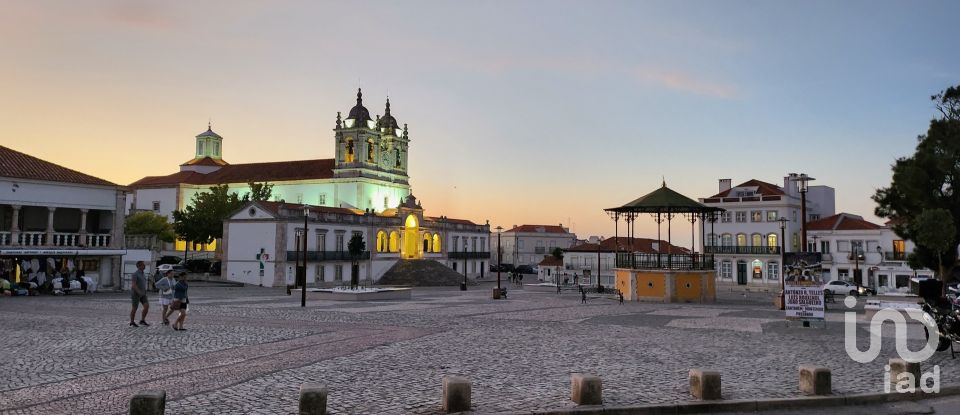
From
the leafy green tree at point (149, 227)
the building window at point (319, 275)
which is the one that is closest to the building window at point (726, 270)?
the building window at point (319, 275)

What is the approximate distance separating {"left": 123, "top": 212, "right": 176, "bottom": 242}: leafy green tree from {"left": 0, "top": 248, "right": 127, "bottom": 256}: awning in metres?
34.6

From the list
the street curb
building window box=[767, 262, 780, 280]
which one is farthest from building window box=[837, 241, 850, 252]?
the street curb

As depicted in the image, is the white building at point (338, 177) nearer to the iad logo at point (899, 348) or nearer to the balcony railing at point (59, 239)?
the balcony railing at point (59, 239)

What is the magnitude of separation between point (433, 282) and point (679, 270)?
104ft

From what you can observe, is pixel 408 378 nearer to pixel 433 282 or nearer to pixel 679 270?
pixel 679 270

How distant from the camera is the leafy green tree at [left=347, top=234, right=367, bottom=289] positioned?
179ft

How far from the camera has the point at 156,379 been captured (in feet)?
35.7

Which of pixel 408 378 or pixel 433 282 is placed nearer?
pixel 408 378

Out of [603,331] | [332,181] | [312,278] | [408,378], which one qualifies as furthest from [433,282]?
[408,378]

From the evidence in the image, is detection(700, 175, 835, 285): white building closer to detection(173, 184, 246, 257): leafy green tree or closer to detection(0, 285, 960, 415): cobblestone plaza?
detection(0, 285, 960, 415): cobblestone plaza

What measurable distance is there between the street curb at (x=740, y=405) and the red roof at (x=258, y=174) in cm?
7636

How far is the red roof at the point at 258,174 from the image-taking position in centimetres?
8462

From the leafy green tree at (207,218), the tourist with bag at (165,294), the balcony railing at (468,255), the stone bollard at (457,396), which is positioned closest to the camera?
the stone bollard at (457,396)

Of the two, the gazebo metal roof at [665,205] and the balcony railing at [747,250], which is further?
the balcony railing at [747,250]
